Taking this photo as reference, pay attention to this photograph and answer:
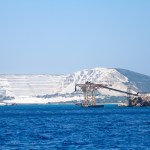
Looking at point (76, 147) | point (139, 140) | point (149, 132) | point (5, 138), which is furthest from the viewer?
point (149, 132)

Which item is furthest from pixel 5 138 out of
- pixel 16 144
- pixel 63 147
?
pixel 63 147

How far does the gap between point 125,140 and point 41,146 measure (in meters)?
8.81

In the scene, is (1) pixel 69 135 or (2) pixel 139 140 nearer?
(2) pixel 139 140

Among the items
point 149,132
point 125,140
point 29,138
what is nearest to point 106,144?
point 125,140

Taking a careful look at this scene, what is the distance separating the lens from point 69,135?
235 ft

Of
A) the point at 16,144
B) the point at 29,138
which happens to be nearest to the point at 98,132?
the point at 29,138

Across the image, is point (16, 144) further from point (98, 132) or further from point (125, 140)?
point (98, 132)

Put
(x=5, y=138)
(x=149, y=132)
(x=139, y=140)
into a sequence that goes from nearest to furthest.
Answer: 1. (x=139, y=140)
2. (x=5, y=138)
3. (x=149, y=132)

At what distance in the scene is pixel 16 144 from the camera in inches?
2425

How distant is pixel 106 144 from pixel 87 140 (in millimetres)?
4047

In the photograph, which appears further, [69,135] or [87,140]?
[69,135]

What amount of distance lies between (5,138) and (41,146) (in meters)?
10.1

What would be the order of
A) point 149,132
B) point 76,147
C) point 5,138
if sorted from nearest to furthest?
point 76,147, point 5,138, point 149,132

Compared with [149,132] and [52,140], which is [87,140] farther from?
[149,132]
